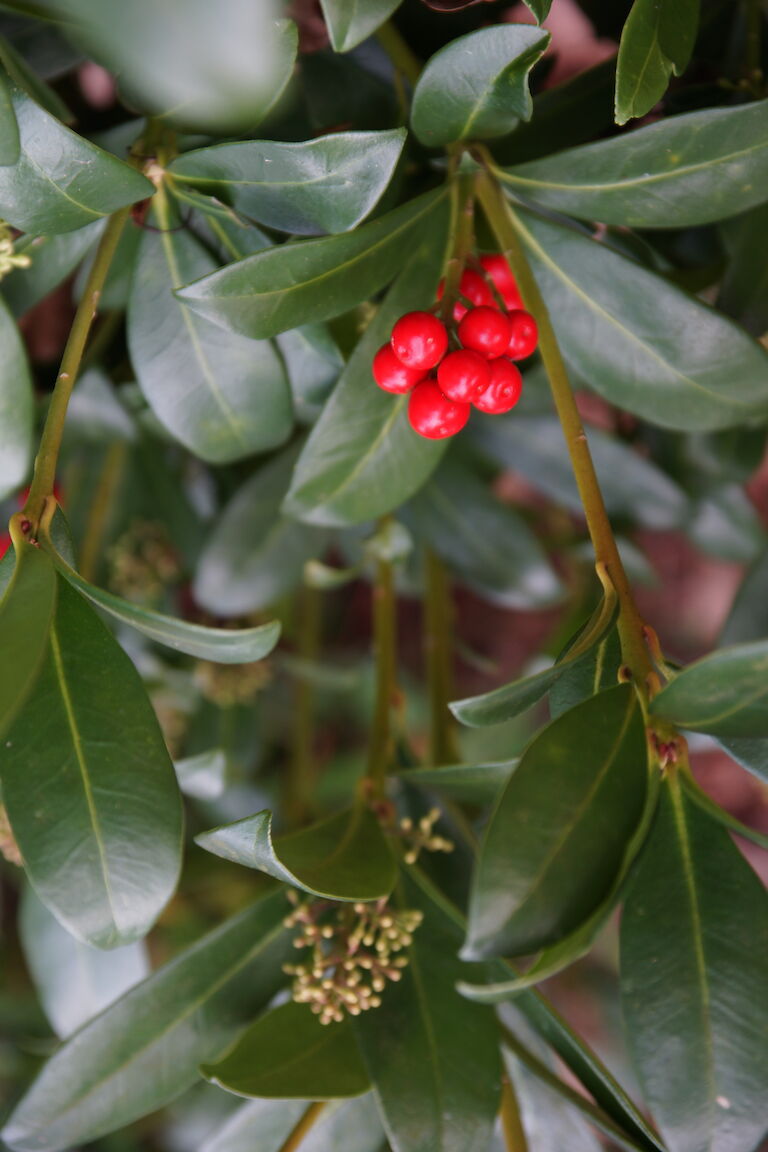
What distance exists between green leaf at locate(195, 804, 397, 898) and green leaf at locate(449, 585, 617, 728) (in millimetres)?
151

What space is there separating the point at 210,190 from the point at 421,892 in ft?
2.24

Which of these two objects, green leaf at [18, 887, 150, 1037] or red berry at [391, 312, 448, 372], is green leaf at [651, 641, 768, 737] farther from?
green leaf at [18, 887, 150, 1037]

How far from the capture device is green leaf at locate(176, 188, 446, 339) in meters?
0.64

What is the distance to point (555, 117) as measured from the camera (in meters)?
0.86

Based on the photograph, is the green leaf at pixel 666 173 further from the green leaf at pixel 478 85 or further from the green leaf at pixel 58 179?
the green leaf at pixel 58 179

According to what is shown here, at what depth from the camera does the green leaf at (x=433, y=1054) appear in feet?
2.59

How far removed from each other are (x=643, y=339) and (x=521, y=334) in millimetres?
135

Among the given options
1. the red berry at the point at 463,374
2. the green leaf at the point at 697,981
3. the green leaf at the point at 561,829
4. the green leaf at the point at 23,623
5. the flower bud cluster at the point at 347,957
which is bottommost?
the flower bud cluster at the point at 347,957

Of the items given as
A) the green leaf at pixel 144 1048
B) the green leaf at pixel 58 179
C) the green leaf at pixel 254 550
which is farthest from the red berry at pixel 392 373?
the green leaf at pixel 144 1048

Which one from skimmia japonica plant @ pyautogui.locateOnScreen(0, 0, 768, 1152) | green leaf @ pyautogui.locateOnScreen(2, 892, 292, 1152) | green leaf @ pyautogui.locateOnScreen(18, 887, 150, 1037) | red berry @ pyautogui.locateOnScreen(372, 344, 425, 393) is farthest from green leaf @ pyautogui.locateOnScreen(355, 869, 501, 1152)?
red berry @ pyautogui.locateOnScreen(372, 344, 425, 393)

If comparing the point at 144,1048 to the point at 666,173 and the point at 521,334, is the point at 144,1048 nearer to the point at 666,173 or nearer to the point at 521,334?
the point at 521,334

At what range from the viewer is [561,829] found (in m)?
0.61

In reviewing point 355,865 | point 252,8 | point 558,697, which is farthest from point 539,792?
point 252,8

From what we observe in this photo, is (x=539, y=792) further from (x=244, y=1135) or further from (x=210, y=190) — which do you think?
(x=244, y=1135)
